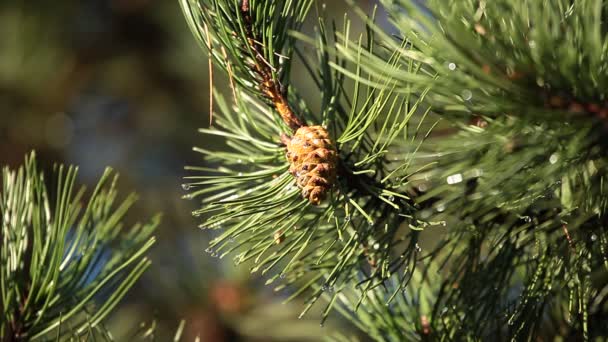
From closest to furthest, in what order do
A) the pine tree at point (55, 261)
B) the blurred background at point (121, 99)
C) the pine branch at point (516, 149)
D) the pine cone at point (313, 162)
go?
the pine branch at point (516, 149) < the pine cone at point (313, 162) < the pine tree at point (55, 261) < the blurred background at point (121, 99)

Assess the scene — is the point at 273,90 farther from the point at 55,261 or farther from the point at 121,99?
the point at 121,99

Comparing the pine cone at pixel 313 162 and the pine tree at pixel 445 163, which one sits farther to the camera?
the pine cone at pixel 313 162

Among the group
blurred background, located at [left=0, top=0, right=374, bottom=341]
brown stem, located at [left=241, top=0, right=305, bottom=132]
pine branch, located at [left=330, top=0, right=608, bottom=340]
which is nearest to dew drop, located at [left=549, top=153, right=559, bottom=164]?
pine branch, located at [left=330, top=0, right=608, bottom=340]

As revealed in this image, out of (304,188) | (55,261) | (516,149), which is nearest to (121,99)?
(55,261)

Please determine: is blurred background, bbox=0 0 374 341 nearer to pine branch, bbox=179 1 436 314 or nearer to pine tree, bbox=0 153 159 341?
pine tree, bbox=0 153 159 341

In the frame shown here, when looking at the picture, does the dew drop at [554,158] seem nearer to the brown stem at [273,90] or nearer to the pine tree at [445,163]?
the pine tree at [445,163]

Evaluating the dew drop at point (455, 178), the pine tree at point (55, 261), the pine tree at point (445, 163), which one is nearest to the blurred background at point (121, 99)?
the pine tree at point (55, 261)

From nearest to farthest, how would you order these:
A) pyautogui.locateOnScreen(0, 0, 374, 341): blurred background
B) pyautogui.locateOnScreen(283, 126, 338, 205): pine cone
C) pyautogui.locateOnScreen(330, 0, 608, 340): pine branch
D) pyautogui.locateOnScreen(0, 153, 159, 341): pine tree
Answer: pyautogui.locateOnScreen(330, 0, 608, 340): pine branch
pyautogui.locateOnScreen(283, 126, 338, 205): pine cone
pyautogui.locateOnScreen(0, 153, 159, 341): pine tree
pyautogui.locateOnScreen(0, 0, 374, 341): blurred background
